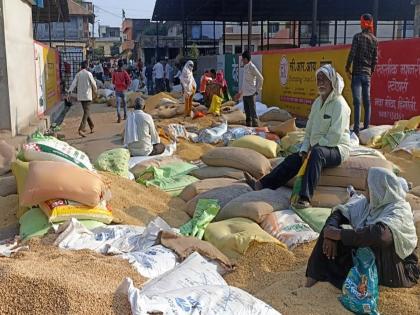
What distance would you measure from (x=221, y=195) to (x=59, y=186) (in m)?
1.58

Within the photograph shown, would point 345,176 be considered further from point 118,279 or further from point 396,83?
point 396,83

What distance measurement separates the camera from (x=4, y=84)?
8102 millimetres

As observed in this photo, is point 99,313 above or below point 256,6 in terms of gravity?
below

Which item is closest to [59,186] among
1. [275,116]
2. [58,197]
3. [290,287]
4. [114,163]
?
[58,197]

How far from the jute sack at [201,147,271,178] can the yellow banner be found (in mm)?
4290

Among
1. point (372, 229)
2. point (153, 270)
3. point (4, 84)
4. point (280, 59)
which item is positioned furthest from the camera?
point (280, 59)

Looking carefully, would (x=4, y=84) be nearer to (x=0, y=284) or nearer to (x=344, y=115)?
(x=344, y=115)

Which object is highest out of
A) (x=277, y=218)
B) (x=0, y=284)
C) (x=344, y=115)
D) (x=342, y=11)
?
(x=342, y=11)

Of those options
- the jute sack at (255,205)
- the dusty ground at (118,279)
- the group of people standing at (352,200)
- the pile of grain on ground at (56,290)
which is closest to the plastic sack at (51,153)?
the dusty ground at (118,279)

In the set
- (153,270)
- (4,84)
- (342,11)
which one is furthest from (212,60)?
(153,270)

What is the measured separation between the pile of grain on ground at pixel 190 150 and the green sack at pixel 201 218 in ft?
9.81

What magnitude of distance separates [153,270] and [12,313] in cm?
119

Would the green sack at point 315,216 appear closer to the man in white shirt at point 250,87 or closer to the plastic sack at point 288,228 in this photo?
the plastic sack at point 288,228

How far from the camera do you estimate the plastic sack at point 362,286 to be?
3223 millimetres
